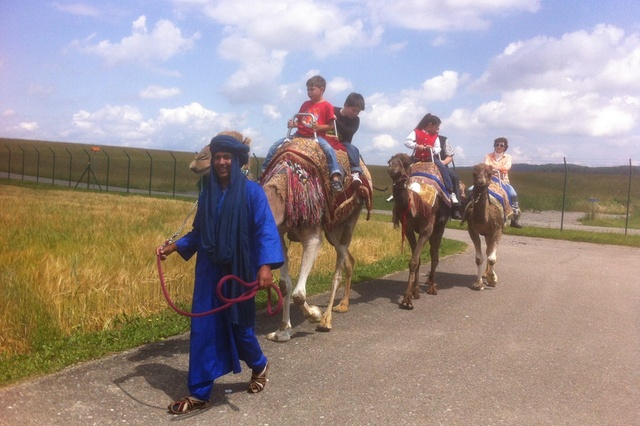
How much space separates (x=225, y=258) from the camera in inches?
195

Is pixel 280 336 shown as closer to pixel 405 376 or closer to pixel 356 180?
pixel 405 376

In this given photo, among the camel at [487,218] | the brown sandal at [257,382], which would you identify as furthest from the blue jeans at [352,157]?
the brown sandal at [257,382]

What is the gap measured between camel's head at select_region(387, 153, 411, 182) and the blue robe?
12.4ft

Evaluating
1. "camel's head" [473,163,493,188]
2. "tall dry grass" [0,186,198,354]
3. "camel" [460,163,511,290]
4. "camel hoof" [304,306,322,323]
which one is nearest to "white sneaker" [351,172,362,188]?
"camel hoof" [304,306,322,323]

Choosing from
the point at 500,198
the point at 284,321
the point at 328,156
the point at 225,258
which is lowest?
the point at 284,321

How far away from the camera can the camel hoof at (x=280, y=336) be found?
689 cm

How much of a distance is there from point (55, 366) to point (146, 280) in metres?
2.38

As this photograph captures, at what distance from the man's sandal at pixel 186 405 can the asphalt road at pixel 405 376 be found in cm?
6

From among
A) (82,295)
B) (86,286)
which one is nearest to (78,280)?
(86,286)

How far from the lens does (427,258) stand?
47.5ft

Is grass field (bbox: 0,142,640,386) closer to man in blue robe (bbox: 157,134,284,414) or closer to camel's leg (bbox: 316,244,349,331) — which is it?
camel's leg (bbox: 316,244,349,331)

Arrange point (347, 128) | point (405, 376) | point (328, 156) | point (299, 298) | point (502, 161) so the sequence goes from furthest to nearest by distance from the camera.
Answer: point (502, 161) < point (347, 128) < point (328, 156) < point (299, 298) < point (405, 376)

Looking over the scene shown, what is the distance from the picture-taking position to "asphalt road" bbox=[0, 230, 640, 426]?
4898mm

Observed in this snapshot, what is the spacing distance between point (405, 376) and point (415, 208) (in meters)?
4.12
